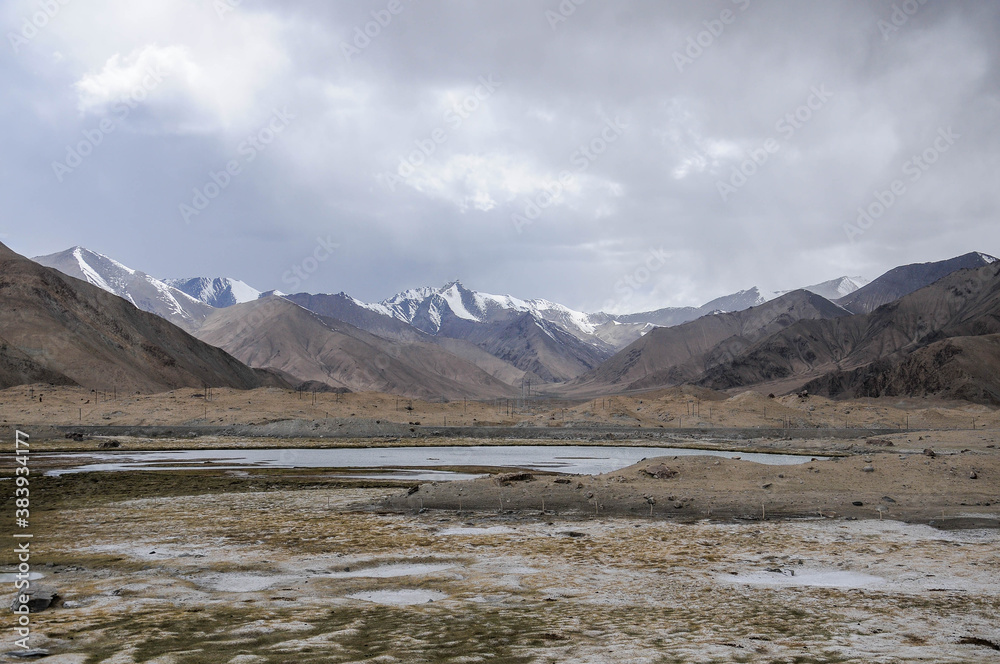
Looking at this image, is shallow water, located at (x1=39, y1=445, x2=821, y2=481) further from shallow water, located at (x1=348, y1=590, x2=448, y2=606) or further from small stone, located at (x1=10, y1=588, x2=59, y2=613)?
small stone, located at (x1=10, y1=588, x2=59, y2=613)

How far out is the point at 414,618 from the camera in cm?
1221

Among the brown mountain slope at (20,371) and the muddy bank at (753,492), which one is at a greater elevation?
the brown mountain slope at (20,371)

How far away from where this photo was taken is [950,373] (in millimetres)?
163500

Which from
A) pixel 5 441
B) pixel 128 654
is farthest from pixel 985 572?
pixel 5 441

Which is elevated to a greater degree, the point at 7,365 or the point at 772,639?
the point at 7,365

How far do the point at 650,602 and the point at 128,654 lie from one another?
28.4 feet

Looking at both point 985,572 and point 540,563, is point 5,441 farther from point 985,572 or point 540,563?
point 985,572

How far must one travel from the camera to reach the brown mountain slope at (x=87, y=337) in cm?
13200

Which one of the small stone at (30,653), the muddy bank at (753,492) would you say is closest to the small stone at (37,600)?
the small stone at (30,653)

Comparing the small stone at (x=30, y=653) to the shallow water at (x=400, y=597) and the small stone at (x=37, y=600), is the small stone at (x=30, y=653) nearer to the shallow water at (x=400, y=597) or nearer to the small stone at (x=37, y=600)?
the small stone at (x=37, y=600)

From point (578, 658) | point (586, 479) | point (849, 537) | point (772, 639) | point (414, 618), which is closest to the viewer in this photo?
point (578, 658)

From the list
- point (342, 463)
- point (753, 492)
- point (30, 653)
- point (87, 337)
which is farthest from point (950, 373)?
point (30, 653)

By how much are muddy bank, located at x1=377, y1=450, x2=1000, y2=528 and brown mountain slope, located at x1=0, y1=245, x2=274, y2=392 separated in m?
122

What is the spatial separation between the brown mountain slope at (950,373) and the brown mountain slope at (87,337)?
165648mm
